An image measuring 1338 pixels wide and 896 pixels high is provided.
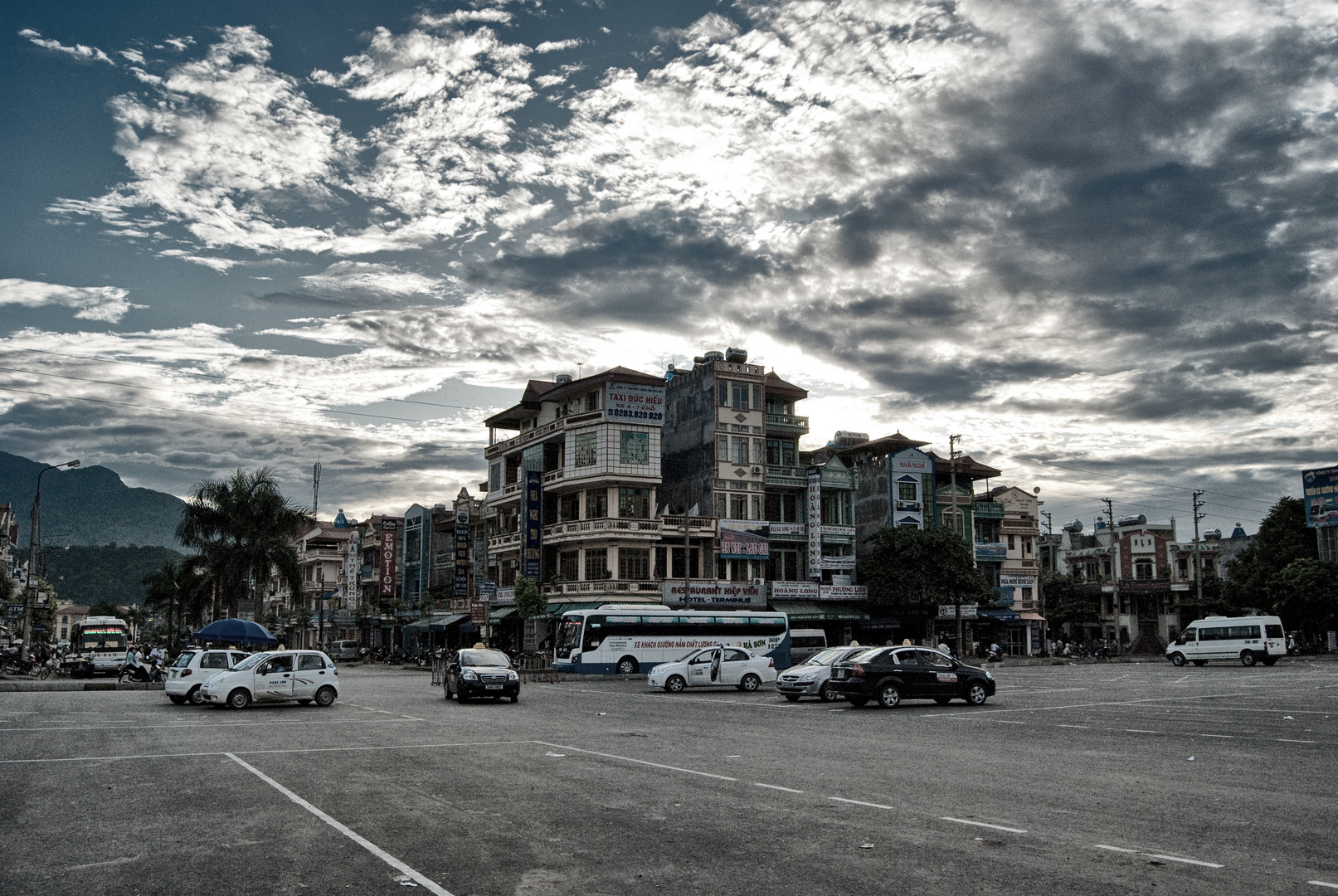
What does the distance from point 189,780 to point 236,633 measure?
29.4 m

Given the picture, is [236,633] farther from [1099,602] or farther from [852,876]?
[1099,602]

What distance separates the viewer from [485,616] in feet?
198

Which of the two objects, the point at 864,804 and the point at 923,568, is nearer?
the point at 864,804

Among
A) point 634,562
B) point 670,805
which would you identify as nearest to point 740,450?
point 634,562

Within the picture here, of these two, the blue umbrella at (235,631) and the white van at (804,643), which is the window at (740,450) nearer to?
the white van at (804,643)

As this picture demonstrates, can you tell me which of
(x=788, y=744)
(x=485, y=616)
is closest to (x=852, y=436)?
(x=485, y=616)

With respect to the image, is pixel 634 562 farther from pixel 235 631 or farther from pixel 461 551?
pixel 235 631

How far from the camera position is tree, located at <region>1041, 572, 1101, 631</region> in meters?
89.5

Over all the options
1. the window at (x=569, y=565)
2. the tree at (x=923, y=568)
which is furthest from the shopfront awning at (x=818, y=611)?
the window at (x=569, y=565)

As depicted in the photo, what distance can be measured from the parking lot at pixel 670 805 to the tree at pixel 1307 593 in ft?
182

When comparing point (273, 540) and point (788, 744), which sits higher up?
point (273, 540)

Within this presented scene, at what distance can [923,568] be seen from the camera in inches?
2392

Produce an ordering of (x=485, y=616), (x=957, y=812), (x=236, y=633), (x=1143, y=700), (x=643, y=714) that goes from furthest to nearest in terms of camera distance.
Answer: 1. (x=485, y=616)
2. (x=236, y=633)
3. (x=1143, y=700)
4. (x=643, y=714)
5. (x=957, y=812)

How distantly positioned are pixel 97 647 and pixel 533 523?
2284 centimetres
